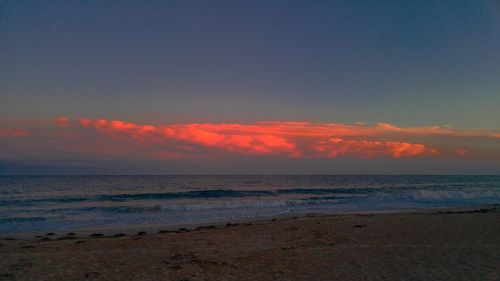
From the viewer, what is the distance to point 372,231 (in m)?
15.1

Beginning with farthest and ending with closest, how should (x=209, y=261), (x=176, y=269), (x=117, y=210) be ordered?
1. (x=117, y=210)
2. (x=209, y=261)
3. (x=176, y=269)

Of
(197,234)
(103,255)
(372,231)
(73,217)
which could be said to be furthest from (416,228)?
(73,217)

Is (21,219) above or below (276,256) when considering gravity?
below

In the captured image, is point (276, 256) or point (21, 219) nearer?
point (276, 256)

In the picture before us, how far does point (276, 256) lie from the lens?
1085 centimetres

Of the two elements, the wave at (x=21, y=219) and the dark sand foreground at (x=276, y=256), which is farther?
the wave at (x=21, y=219)

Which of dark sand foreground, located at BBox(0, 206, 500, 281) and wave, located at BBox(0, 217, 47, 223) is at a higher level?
dark sand foreground, located at BBox(0, 206, 500, 281)

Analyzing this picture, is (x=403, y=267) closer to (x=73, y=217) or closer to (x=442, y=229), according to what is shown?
(x=442, y=229)

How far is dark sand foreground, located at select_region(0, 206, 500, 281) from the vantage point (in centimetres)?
899

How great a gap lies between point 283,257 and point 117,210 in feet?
74.0

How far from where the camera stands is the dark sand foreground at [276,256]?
8992mm

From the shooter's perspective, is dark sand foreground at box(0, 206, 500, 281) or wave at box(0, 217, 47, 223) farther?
wave at box(0, 217, 47, 223)

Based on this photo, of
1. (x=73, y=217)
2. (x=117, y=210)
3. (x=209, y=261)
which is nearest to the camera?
(x=209, y=261)

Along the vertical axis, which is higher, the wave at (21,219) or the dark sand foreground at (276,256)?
the dark sand foreground at (276,256)
